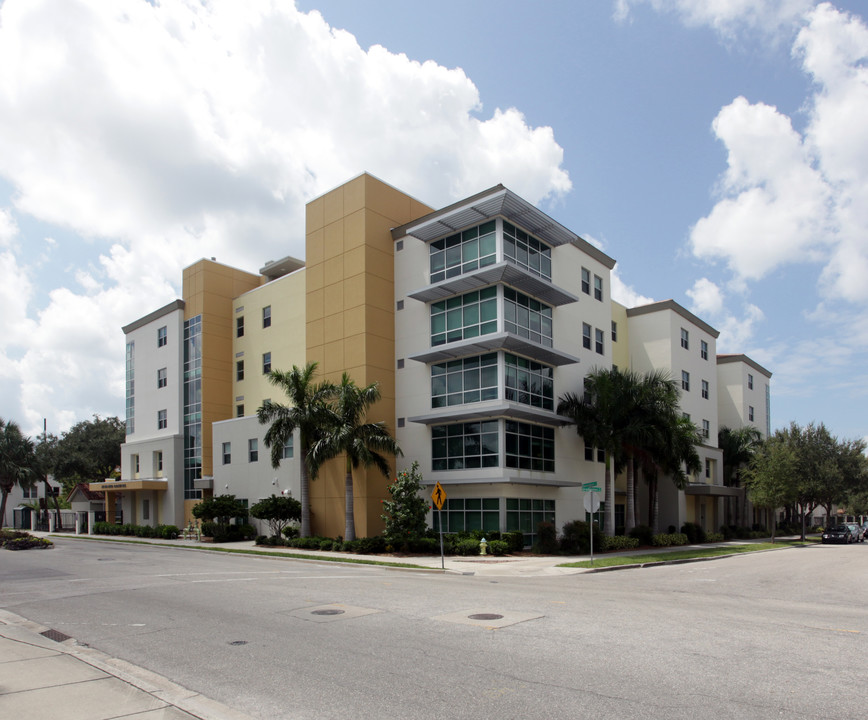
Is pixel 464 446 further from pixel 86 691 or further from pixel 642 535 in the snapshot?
pixel 86 691

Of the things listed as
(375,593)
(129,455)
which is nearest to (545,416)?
(375,593)

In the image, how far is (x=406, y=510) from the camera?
99.5 feet

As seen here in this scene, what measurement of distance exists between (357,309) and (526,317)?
8600 mm

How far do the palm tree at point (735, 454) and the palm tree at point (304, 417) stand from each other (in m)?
35.2

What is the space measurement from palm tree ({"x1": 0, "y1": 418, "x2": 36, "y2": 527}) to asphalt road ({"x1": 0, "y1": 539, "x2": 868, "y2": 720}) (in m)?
46.7

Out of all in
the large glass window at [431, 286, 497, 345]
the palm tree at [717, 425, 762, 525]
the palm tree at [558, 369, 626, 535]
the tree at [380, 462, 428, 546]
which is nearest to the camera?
the tree at [380, 462, 428, 546]

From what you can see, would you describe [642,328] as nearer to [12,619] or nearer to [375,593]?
[375,593]

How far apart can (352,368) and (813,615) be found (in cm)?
2512

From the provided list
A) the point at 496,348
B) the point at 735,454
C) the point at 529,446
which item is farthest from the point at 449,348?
the point at 735,454

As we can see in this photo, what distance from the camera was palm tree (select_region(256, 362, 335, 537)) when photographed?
33.2 meters

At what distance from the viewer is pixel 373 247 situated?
35.5 metres

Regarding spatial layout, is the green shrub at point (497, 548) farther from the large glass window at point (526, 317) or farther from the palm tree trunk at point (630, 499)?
the palm tree trunk at point (630, 499)

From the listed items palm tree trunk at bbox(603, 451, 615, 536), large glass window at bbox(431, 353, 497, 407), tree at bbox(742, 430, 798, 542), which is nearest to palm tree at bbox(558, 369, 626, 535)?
palm tree trunk at bbox(603, 451, 615, 536)

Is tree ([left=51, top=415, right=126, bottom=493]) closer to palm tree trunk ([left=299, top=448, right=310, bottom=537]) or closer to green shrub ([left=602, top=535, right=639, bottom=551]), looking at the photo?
palm tree trunk ([left=299, top=448, right=310, bottom=537])
